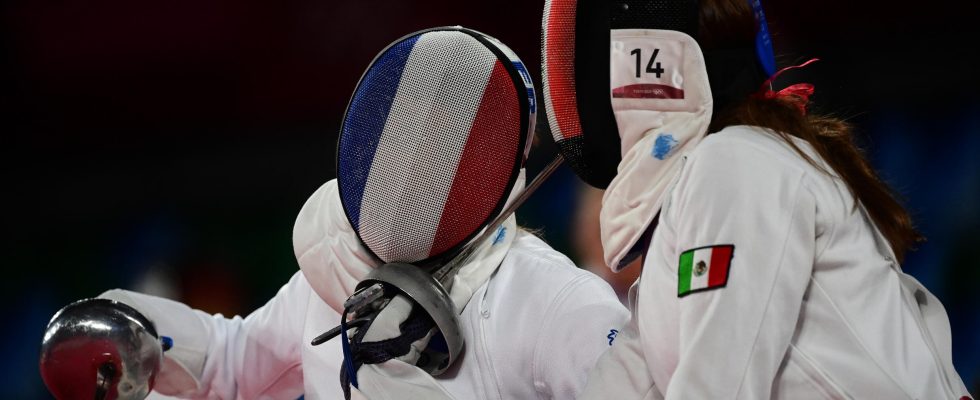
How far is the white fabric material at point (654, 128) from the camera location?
1.03 metres

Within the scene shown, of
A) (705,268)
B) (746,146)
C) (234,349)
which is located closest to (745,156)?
(746,146)

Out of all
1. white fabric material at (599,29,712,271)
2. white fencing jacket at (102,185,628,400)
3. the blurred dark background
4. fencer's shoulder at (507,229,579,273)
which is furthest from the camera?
the blurred dark background

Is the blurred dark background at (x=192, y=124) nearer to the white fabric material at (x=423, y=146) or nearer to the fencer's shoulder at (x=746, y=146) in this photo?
the white fabric material at (x=423, y=146)

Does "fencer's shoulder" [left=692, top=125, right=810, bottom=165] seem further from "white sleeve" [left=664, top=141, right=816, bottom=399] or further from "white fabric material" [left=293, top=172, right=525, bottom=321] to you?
"white fabric material" [left=293, top=172, right=525, bottom=321]

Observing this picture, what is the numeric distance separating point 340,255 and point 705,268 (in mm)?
698

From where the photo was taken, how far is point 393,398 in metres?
1.23

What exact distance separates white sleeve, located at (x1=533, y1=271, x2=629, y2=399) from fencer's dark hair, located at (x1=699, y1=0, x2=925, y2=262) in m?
0.40

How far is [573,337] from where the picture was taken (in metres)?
1.37

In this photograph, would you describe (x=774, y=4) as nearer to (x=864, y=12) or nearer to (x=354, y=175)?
(x=864, y=12)

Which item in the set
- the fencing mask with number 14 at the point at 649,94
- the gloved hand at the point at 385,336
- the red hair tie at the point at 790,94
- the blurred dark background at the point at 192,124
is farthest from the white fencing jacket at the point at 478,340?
the blurred dark background at the point at 192,124

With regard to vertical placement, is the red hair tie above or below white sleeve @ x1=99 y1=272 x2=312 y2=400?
above

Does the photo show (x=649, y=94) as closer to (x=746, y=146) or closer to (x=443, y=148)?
(x=746, y=146)

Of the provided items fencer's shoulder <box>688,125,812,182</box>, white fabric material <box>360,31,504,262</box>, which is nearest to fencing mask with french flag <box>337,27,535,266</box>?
white fabric material <box>360,31,504,262</box>

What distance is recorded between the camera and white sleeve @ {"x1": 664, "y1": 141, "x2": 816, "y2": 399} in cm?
91
